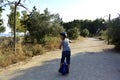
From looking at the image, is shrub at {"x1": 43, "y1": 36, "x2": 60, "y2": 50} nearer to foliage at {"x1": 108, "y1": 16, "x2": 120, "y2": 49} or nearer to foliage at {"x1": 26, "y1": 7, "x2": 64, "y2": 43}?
foliage at {"x1": 26, "y1": 7, "x2": 64, "y2": 43}

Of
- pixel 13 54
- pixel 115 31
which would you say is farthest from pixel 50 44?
pixel 13 54

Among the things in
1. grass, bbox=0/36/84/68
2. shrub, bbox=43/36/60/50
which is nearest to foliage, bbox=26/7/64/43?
shrub, bbox=43/36/60/50

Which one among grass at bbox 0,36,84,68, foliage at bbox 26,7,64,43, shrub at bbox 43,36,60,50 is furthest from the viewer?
foliage at bbox 26,7,64,43

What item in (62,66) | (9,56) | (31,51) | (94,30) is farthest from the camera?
(94,30)

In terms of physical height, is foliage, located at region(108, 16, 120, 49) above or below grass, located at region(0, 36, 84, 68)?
above

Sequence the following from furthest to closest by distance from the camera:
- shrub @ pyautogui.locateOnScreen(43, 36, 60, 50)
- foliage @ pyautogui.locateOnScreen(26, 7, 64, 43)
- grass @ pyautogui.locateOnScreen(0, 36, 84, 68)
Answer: foliage @ pyautogui.locateOnScreen(26, 7, 64, 43)
shrub @ pyautogui.locateOnScreen(43, 36, 60, 50)
grass @ pyautogui.locateOnScreen(0, 36, 84, 68)

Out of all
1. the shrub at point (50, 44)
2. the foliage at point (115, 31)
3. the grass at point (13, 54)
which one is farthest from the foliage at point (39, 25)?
the foliage at point (115, 31)

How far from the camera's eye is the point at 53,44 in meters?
25.2

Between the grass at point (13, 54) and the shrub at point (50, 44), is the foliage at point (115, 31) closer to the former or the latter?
the shrub at point (50, 44)

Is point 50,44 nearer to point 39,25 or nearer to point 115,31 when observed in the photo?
point 39,25

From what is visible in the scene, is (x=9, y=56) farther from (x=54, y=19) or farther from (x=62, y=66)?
(x=54, y=19)

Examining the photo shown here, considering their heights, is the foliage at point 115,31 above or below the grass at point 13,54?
above

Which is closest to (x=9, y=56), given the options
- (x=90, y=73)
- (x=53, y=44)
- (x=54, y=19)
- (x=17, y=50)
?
(x=17, y=50)

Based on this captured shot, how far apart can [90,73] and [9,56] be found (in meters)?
5.21
